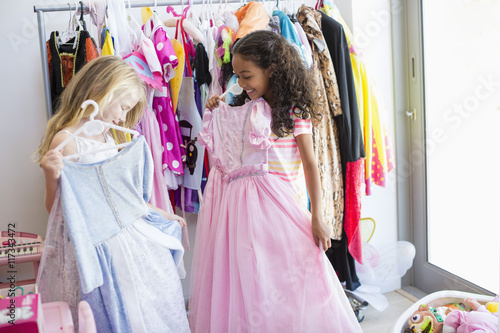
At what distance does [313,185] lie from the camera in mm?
1465

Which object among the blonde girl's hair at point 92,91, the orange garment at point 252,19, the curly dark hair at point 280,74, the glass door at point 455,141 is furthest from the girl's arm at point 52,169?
the glass door at point 455,141

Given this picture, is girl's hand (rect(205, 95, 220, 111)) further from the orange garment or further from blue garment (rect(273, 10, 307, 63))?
blue garment (rect(273, 10, 307, 63))

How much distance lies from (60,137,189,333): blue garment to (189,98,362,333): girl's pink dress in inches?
8.5

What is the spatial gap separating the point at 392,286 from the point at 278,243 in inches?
49.6

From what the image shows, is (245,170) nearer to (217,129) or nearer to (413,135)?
(217,129)

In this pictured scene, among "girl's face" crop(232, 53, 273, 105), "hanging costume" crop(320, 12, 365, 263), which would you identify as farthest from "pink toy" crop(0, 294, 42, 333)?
"hanging costume" crop(320, 12, 365, 263)

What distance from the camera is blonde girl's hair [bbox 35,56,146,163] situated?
1.24 meters

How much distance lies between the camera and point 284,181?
5.02 ft

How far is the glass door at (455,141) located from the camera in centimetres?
195

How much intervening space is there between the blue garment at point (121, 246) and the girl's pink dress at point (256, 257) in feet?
0.71

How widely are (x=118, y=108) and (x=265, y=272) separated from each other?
0.68 metres

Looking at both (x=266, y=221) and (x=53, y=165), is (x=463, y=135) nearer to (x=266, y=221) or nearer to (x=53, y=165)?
(x=266, y=221)

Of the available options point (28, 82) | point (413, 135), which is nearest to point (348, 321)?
point (413, 135)

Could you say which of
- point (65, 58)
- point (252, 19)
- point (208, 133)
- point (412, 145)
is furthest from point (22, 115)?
point (412, 145)
